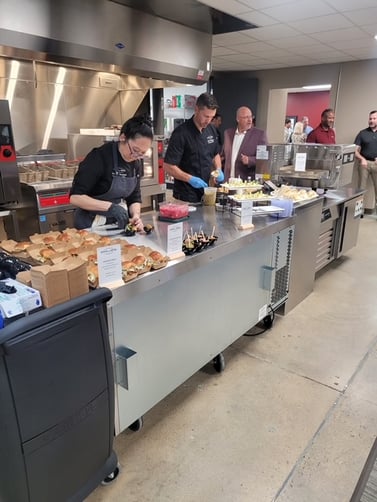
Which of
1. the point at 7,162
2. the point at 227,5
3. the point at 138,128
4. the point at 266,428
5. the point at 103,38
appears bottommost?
the point at 266,428

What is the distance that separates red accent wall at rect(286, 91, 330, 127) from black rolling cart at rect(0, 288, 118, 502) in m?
11.6

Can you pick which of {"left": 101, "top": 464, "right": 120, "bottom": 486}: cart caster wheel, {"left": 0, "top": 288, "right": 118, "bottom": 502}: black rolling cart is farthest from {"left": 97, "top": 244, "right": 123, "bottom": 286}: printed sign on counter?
{"left": 101, "top": 464, "right": 120, "bottom": 486}: cart caster wheel

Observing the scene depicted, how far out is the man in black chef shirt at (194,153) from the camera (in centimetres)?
282

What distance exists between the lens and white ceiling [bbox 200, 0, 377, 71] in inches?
139

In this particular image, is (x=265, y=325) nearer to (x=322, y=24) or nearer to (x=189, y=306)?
(x=189, y=306)

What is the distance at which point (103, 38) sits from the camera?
2.96m

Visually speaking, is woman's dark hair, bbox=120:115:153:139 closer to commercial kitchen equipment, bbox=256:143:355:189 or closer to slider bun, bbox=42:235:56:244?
slider bun, bbox=42:235:56:244

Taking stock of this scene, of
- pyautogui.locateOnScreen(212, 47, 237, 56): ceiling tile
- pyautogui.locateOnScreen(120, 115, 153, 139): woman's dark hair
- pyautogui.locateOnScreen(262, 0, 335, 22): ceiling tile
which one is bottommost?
pyautogui.locateOnScreen(120, 115, 153, 139): woman's dark hair

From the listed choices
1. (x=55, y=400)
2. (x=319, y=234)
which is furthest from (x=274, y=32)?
(x=55, y=400)

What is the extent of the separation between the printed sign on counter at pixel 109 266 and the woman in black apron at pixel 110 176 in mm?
641

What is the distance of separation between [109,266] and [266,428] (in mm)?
1198

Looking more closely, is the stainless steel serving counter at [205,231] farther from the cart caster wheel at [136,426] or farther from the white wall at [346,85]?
the white wall at [346,85]

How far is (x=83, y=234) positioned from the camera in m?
1.80

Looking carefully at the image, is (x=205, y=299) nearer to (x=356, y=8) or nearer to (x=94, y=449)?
(x=94, y=449)
